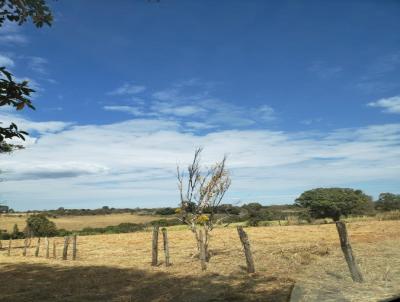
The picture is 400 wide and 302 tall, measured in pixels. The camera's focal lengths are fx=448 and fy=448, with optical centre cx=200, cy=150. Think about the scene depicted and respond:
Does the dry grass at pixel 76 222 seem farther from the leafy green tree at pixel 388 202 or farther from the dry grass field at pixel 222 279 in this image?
the dry grass field at pixel 222 279

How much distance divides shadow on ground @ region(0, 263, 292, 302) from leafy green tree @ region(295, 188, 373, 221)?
4527 cm

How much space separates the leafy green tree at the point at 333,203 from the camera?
59188 mm

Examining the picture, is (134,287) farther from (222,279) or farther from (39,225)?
(39,225)

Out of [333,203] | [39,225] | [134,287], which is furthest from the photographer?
[333,203]

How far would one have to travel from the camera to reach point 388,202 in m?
72.8

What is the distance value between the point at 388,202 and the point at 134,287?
67328 mm

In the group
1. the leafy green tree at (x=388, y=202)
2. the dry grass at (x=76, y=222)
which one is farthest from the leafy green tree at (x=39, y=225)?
the leafy green tree at (x=388, y=202)

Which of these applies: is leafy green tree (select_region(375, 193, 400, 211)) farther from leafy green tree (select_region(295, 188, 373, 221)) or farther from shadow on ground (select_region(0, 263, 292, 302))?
shadow on ground (select_region(0, 263, 292, 302))

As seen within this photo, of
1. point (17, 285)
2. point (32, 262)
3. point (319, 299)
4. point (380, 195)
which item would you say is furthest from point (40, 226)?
point (380, 195)

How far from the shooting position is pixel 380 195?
7569 centimetres

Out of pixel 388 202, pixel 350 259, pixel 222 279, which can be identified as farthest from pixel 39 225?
pixel 388 202

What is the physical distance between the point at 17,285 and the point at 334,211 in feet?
165

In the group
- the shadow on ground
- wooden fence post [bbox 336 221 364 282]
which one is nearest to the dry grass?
the shadow on ground

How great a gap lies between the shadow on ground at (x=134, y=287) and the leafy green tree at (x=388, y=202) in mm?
62748
